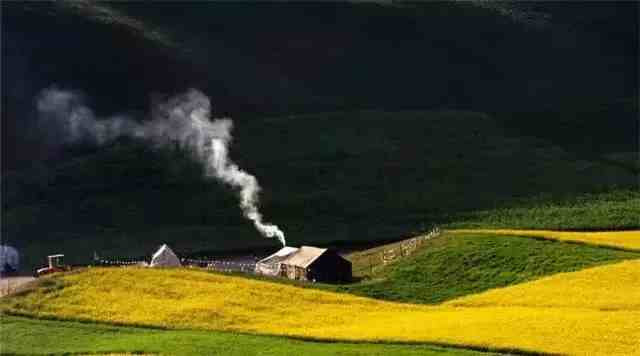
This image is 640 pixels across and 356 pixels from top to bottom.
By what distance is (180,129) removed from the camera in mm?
122688

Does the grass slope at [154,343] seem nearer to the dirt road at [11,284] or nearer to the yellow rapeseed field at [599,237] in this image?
the dirt road at [11,284]

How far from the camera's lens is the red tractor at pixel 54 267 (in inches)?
2783

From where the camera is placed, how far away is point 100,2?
175 m

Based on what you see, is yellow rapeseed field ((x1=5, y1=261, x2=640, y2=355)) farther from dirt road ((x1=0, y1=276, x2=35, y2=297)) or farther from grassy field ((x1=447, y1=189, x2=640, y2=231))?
grassy field ((x1=447, y1=189, x2=640, y2=231))

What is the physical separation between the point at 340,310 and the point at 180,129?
221 feet

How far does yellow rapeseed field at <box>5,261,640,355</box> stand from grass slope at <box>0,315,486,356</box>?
1.27m

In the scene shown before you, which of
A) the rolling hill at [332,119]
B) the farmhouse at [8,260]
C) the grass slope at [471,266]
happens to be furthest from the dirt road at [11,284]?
the grass slope at [471,266]

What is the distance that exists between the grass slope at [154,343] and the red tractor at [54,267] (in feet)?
46.5

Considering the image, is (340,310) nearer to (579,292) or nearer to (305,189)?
(579,292)

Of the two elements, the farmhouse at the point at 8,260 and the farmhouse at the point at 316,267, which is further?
the farmhouse at the point at 8,260

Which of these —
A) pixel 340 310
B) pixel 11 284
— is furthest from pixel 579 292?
pixel 11 284

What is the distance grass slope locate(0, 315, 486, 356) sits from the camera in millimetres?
48438

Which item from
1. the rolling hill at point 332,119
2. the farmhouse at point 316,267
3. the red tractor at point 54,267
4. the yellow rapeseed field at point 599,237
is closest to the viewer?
the farmhouse at point 316,267

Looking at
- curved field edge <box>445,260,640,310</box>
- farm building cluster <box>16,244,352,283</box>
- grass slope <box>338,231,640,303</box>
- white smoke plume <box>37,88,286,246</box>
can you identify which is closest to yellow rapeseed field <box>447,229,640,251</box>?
grass slope <box>338,231,640,303</box>
